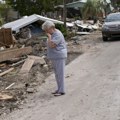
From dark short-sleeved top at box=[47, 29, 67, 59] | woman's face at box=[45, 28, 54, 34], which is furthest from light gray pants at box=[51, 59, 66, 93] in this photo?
woman's face at box=[45, 28, 54, 34]

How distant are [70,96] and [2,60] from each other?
7.29 metres

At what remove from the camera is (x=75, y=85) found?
11.4 metres

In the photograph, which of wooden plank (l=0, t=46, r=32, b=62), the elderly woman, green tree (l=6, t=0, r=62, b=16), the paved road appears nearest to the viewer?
the paved road

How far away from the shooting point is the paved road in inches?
321

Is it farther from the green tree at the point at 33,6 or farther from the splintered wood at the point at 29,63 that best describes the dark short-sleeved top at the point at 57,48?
the green tree at the point at 33,6

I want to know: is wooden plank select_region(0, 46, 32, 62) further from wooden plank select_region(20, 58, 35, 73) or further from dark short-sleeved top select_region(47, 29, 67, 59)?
dark short-sleeved top select_region(47, 29, 67, 59)

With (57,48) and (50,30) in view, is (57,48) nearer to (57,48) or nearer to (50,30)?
(57,48)

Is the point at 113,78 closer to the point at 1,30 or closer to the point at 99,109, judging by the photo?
the point at 99,109

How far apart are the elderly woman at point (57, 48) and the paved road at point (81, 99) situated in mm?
419

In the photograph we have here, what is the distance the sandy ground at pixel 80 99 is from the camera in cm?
816

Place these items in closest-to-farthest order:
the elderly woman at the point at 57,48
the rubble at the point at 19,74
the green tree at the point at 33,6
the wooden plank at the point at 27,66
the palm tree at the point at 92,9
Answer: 1. the elderly woman at the point at 57,48
2. the rubble at the point at 19,74
3. the wooden plank at the point at 27,66
4. the green tree at the point at 33,6
5. the palm tree at the point at 92,9

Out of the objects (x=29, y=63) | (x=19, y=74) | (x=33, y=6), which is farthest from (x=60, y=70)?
(x=33, y=6)

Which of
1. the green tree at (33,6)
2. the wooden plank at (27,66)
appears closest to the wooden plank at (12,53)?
the wooden plank at (27,66)

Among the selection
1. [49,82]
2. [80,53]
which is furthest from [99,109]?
[80,53]
